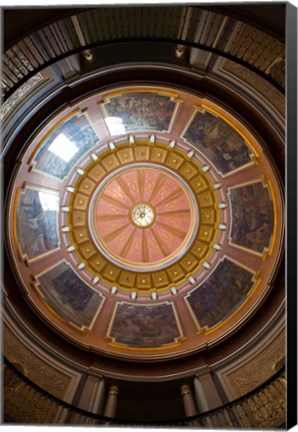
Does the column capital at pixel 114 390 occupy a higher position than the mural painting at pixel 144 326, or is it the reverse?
the mural painting at pixel 144 326

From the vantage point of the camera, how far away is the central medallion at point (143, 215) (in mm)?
17109

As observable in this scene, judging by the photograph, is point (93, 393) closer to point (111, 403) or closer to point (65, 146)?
point (111, 403)

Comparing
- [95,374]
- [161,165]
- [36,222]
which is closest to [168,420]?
[95,374]

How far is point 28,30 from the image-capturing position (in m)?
6.81

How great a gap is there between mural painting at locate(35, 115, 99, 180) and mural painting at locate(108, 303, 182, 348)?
4581mm

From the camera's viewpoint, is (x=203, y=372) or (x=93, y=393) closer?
(x=93, y=393)

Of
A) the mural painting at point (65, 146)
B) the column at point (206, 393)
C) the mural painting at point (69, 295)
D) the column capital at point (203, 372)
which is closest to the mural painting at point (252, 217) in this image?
the column capital at point (203, 372)

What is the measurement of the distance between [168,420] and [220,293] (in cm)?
549

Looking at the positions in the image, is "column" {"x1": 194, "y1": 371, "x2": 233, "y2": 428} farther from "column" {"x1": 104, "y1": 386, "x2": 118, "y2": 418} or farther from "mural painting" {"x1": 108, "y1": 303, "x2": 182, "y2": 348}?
"column" {"x1": 104, "y1": 386, "x2": 118, "y2": 418}

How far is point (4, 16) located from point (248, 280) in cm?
915

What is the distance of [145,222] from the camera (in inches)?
675

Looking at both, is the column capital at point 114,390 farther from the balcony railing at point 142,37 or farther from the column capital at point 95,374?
the balcony railing at point 142,37

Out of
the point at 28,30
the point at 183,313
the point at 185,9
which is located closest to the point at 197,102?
the point at 185,9

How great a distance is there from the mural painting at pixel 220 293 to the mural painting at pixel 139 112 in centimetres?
455
